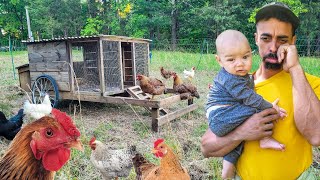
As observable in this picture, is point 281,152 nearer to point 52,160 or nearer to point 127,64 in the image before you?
point 52,160

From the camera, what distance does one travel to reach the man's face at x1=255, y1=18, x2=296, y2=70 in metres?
1.68

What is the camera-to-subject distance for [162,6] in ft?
104

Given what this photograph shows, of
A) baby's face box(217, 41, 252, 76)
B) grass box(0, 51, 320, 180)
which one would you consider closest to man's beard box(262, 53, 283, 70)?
baby's face box(217, 41, 252, 76)

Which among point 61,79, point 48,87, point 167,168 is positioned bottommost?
point 167,168

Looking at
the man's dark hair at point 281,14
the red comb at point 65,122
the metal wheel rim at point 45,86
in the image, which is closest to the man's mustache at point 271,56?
the man's dark hair at point 281,14

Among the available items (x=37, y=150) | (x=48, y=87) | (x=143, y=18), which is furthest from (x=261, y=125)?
(x=143, y=18)

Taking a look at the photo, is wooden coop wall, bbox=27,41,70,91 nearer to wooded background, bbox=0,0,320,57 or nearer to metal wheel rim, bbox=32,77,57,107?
metal wheel rim, bbox=32,77,57,107

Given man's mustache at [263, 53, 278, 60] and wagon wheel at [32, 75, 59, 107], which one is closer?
man's mustache at [263, 53, 278, 60]

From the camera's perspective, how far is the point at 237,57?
1734 millimetres

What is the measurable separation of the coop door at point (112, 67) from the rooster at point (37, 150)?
4.83m

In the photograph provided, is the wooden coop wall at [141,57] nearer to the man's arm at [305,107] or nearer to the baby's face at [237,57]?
the baby's face at [237,57]

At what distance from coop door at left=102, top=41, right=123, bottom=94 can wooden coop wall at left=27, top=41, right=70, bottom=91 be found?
916 millimetres

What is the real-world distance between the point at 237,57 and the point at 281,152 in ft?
2.16

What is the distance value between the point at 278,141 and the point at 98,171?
3.05 m
